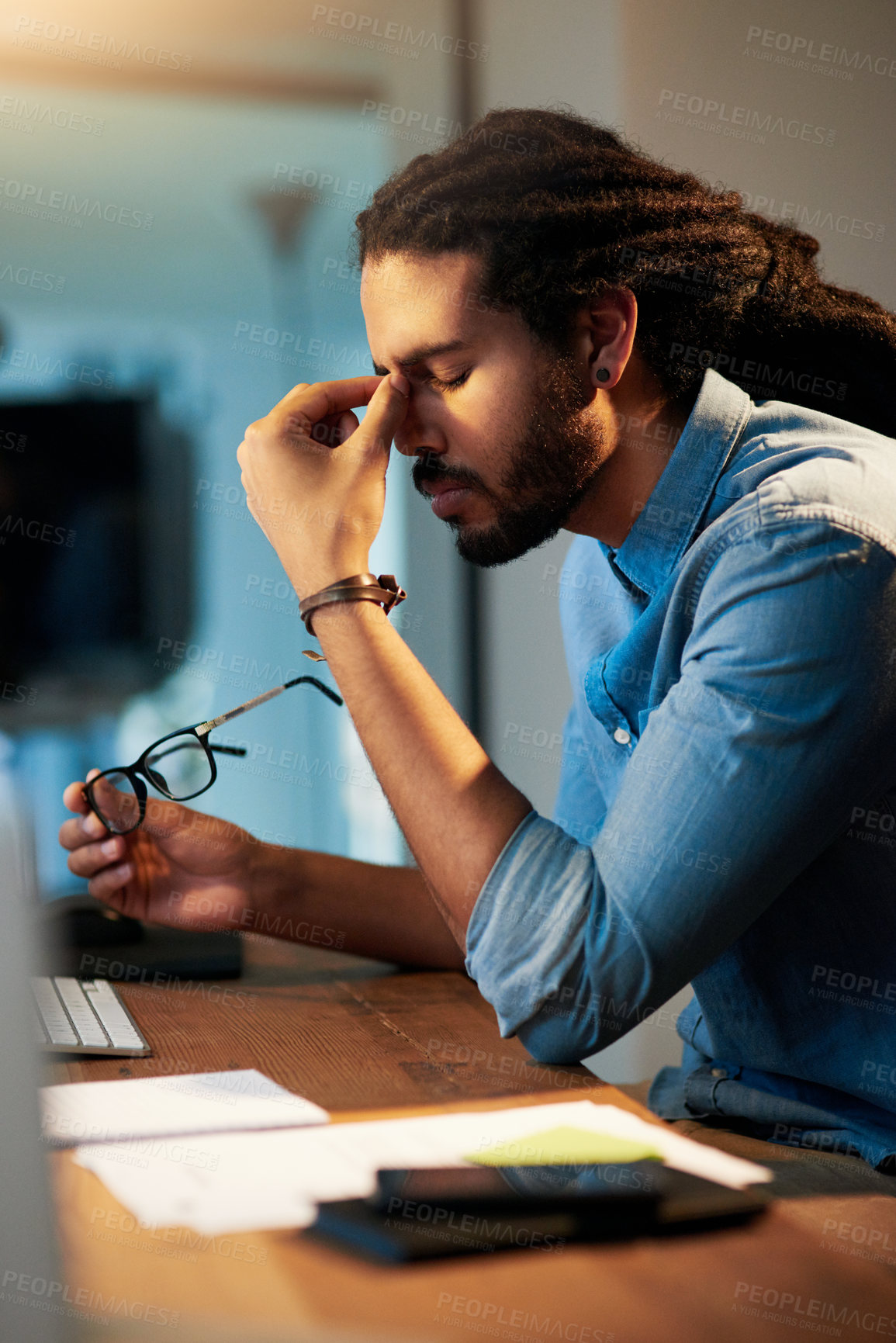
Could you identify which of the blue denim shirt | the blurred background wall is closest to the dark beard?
the blue denim shirt

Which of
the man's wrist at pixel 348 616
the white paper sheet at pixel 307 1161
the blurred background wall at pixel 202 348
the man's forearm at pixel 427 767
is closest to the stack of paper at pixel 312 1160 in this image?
the white paper sheet at pixel 307 1161

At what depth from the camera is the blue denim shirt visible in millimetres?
745

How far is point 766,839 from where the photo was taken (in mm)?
748

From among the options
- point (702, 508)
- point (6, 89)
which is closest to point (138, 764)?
point (702, 508)

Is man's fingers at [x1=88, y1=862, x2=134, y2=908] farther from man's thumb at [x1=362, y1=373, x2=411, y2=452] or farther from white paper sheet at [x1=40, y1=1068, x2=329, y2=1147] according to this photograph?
man's thumb at [x1=362, y1=373, x2=411, y2=452]

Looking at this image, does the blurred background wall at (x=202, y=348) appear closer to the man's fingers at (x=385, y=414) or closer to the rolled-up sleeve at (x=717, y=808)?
the man's fingers at (x=385, y=414)

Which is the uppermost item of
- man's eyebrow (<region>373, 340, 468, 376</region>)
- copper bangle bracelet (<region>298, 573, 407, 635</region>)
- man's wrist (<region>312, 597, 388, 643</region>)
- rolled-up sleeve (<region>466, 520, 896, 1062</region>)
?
man's eyebrow (<region>373, 340, 468, 376</region>)

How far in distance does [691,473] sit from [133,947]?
0.74 metres

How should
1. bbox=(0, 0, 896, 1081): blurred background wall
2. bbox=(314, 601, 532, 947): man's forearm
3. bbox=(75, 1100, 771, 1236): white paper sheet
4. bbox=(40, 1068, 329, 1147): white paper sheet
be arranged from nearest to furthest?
bbox=(75, 1100, 771, 1236): white paper sheet < bbox=(40, 1068, 329, 1147): white paper sheet < bbox=(314, 601, 532, 947): man's forearm < bbox=(0, 0, 896, 1081): blurred background wall

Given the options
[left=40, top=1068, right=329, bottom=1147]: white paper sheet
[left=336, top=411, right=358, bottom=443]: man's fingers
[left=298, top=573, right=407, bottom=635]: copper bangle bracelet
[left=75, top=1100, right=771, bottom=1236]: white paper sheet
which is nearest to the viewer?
[left=75, top=1100, right=771, bottom=1236]: white paper sheet

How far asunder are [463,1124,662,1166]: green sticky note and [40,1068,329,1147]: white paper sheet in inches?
5.1

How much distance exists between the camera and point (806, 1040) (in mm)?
929

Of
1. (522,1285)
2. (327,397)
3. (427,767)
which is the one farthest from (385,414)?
(522,1285)

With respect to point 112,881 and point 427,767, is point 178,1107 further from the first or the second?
point 112,881
